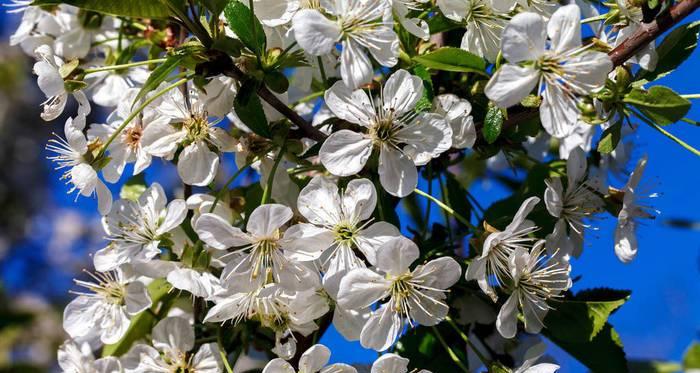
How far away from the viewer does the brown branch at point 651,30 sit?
1.06 metres

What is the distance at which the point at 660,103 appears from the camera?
1.10m

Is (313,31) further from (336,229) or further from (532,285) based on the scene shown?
(532,285)

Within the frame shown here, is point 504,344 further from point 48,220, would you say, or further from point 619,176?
point 48,220

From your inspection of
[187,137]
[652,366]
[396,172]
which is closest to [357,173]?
[396,172]

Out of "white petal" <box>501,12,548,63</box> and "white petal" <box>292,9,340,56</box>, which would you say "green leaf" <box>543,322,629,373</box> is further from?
"white petal" <box>292,9,340,56</box>

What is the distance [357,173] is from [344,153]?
0.07m

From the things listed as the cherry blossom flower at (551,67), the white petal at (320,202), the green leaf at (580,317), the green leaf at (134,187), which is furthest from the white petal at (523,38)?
the green leaf at (134,187)

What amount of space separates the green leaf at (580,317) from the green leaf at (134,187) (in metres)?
0.82

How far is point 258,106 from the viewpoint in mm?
1171

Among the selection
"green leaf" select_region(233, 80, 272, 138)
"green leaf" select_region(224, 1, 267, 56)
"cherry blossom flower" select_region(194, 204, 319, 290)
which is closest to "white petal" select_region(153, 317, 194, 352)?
"cherry blossom flower" select_region(194, 204, 319, 290)

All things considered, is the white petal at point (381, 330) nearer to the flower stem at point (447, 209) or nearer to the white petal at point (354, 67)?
the flower stem at point (447, 209)

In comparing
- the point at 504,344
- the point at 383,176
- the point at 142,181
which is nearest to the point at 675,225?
the point at 504,344

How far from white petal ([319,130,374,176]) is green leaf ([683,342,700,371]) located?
1.76ft

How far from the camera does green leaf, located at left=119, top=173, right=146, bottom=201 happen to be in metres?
1.54
